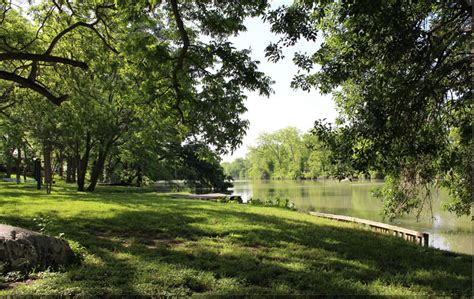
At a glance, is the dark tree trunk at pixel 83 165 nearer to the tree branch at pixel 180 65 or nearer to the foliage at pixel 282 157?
the tree branch at pixel 180 65

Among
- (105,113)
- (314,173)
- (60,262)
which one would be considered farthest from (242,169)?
(60,262)

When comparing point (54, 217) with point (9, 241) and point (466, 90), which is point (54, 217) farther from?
point (466, 90)

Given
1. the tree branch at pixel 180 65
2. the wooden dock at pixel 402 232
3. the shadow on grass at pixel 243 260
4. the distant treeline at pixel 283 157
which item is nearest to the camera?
the shadow on grass at pixel 243 260

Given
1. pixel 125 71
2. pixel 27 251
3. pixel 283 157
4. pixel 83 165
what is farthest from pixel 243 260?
pixel 283 157

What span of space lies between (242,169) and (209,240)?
18039 centimetres

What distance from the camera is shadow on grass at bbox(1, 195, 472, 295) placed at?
511 centimetres

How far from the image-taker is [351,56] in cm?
790

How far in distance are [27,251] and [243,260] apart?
3.43 meters

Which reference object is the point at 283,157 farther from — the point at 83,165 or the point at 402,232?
the point at 402,232

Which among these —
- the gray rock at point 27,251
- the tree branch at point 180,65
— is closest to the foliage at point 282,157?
the tree branch at point 180,65

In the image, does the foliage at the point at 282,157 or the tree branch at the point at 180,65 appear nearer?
the tree branch at the point at 180,65

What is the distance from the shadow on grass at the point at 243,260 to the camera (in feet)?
16.8

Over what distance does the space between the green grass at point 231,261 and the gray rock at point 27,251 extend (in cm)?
24

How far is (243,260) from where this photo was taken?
6.56m
